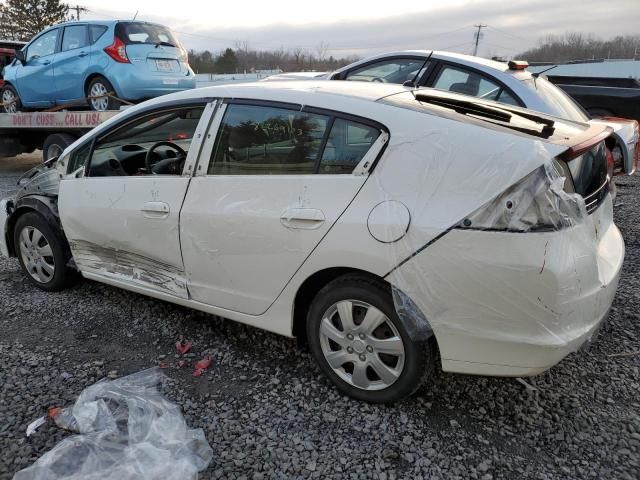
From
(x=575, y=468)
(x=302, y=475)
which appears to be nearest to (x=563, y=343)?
(x=575, y=468)

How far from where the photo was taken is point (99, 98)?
818cm

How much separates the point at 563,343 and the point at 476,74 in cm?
353

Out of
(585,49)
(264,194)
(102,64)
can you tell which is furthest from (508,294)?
(585,49)

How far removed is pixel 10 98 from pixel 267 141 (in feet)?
30.9

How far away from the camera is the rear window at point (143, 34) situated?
315 inches

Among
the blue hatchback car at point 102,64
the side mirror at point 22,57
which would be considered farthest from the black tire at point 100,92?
the side mirror at point 22,57

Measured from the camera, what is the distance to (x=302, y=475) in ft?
7.37

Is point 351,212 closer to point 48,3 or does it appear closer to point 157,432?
point 157,432

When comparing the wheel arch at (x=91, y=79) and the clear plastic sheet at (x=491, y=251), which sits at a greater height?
the wheel arch at (x=91, y=79)

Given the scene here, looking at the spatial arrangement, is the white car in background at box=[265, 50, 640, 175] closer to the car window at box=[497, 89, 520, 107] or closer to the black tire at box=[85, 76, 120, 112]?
the car window at box=[497, 89, 520, 107]

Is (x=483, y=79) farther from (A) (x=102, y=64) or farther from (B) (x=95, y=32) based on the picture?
(B) (x=95, y=32)

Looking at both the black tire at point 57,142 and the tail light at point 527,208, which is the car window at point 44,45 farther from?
the tail light at point 527,208

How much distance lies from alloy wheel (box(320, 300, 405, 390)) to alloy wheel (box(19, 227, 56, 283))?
2545 millimetres

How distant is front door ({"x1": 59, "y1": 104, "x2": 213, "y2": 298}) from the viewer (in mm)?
3131
